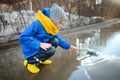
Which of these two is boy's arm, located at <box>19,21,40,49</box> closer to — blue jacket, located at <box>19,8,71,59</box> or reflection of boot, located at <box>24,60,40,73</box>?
blue jacket, located at <box>19,8,71,59</box>

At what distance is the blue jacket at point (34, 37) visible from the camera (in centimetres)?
301

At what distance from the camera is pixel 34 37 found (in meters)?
3.13

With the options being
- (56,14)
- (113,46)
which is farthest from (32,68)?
(113,46)

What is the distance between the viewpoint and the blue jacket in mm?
3008

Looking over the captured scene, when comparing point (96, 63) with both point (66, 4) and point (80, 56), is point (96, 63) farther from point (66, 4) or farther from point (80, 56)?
point (66, 4)

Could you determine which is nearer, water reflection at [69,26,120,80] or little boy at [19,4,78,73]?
little boy at [19,4,78,73]

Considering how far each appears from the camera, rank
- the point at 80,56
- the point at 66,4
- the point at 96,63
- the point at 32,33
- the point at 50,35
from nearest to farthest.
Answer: the point at 32,33 → the point at 50,35 → the point at 96,63 → the point at 80,56 → the point at 66,4

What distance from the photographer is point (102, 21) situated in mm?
5754

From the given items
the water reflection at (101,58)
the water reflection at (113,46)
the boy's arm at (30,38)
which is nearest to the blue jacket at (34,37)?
the boy's arm at (30,38)

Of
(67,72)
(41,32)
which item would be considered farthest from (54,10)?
(67,72)

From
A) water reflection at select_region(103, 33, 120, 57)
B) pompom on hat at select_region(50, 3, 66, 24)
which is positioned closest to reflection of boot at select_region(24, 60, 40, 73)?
pompom on hat at select_region(50, 3, 66, 24)

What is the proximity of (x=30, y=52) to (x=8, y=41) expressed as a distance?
1489 mm

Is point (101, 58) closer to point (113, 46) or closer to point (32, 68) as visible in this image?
point (113, 46)

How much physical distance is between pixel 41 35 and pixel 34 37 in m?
0.10
